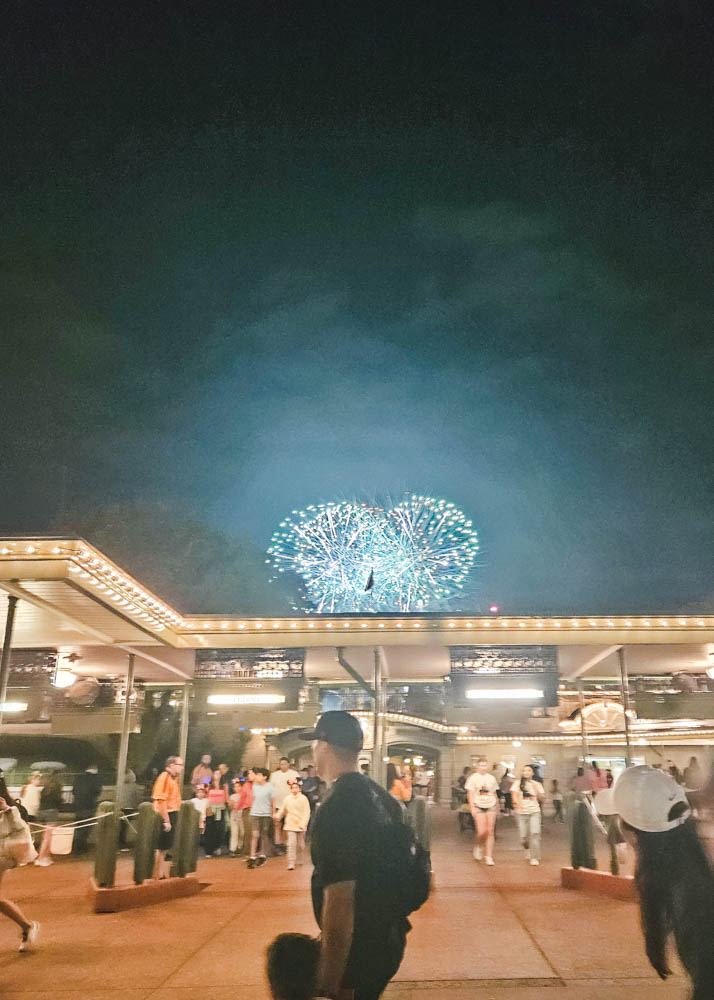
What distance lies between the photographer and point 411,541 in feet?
75.0

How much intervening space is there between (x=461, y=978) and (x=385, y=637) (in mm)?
6275

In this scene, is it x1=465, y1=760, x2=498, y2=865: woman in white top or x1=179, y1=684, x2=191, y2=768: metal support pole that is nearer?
x1=465, y1=760, x2=498, y2=865: woman in white top

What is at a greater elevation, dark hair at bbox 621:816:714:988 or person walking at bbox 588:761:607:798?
dark hair at bbox 621:816:714:988

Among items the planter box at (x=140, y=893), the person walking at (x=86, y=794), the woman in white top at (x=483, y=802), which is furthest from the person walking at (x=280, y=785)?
the person walking at (x=86, y=794)

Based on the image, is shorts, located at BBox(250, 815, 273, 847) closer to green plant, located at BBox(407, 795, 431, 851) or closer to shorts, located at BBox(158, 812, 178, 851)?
shorts, located at BBox(158, 812, 178, 851)

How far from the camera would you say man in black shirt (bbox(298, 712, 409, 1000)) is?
2.59m

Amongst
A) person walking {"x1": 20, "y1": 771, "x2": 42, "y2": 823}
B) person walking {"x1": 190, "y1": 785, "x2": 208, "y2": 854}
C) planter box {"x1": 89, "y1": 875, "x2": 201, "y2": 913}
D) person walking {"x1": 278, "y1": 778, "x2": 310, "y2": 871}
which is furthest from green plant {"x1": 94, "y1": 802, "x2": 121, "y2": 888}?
person walking {"x1": 20, "y1": 771, "x2": 42, "y2": 823}

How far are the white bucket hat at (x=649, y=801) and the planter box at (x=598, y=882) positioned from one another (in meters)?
7.23

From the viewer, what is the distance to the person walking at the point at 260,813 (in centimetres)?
1273

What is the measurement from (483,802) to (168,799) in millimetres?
5393

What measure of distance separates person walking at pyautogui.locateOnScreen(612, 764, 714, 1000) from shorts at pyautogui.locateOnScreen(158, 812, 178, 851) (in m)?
8.60

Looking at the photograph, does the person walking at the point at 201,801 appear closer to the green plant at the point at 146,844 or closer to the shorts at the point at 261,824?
the shorts at the point at 261,824

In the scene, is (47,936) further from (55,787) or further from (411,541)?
(411,541)

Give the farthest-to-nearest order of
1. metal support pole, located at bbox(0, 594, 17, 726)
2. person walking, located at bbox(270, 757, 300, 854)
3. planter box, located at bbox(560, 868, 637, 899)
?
person walking, located at bbox(270, 757, 300, 854) → planter box, located at bbox(560, 868, 637, 899) → metal support pole, located at bbox(0, 594, 17, 726)
